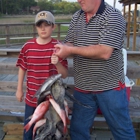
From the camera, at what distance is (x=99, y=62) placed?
2.21 meters

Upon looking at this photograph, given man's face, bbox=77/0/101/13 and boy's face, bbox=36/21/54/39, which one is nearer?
man's face, bbox=77/0/101/13

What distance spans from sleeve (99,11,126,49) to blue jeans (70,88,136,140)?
488mm

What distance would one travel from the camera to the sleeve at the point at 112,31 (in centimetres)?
207

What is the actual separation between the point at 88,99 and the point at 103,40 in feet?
2.11

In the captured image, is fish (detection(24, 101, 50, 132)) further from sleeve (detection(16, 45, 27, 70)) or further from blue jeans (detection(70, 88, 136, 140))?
sleeve (detection(16, 45, 27, 70))

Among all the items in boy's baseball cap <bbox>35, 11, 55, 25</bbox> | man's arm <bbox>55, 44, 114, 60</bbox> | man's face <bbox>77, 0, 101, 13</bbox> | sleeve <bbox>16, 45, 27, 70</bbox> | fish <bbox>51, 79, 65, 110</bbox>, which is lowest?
fish <bbox>51, 79, 65, 110</bbox>

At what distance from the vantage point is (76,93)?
2.49m

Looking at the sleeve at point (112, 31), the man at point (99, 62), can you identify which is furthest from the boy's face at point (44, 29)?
the sleeve at point (112, 31)

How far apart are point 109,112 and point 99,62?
0.51m

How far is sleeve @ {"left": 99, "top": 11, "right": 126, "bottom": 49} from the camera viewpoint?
2.07m

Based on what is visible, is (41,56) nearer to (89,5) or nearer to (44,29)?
(44,29)

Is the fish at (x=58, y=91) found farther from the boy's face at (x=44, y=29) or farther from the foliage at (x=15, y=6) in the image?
the foliage at (x=15, y=6)

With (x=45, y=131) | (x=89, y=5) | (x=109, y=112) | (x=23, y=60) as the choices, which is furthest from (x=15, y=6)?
(x=45, y=131)

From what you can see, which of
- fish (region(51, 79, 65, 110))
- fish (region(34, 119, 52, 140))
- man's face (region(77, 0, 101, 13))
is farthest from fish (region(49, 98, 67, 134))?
man's face (region(77, 0, 101, 13))
